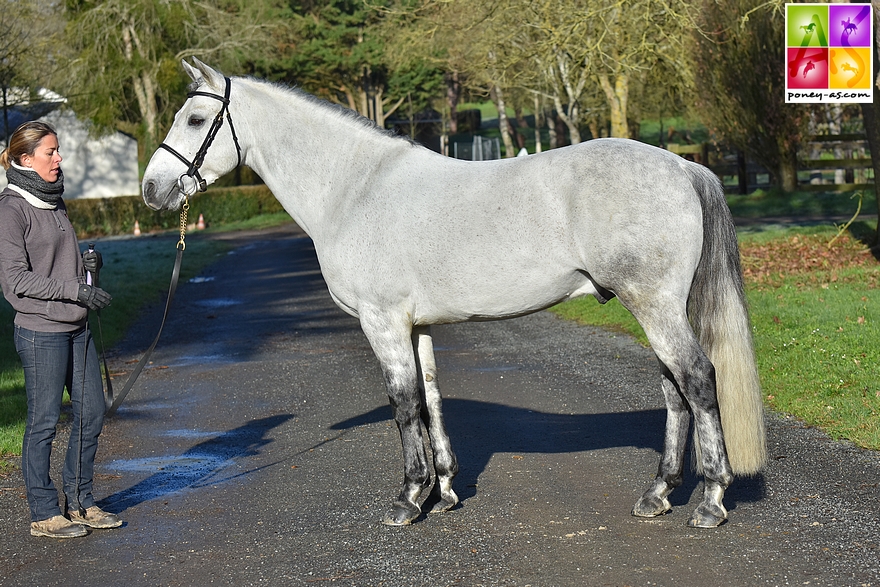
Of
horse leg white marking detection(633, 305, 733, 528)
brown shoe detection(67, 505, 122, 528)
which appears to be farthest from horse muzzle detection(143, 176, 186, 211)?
horse leg white marking detection(633, 305, 733, 528)

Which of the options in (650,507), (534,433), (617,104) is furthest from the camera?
(617,104)

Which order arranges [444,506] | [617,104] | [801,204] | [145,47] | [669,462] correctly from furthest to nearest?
[145,47] → [801,204] → [617,104] → [444,506] → [669,462]

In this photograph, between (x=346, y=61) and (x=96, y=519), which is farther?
(x=346, y=61)

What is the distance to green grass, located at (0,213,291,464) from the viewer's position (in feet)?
28.1

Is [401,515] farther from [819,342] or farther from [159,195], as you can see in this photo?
[819,342]

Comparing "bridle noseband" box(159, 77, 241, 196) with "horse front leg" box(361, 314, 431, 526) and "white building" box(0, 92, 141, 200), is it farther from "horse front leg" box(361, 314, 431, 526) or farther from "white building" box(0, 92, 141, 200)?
"white building" box(0, 92, 141, 200)

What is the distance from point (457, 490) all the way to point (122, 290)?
12.7 m

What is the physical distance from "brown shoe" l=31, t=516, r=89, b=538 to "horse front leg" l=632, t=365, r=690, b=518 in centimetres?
306

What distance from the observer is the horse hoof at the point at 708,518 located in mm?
4973

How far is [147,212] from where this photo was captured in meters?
37.2

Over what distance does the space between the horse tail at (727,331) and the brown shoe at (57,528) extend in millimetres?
3583

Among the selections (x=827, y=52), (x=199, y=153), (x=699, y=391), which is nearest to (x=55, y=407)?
(x=199, y=153)

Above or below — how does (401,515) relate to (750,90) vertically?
below

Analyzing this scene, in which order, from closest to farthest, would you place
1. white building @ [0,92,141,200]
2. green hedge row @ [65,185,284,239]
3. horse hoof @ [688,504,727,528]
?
horse hoof @ [688,504,727,528], green hedge row @ [65,185,284,239], white building @ [0,92,141,200]
